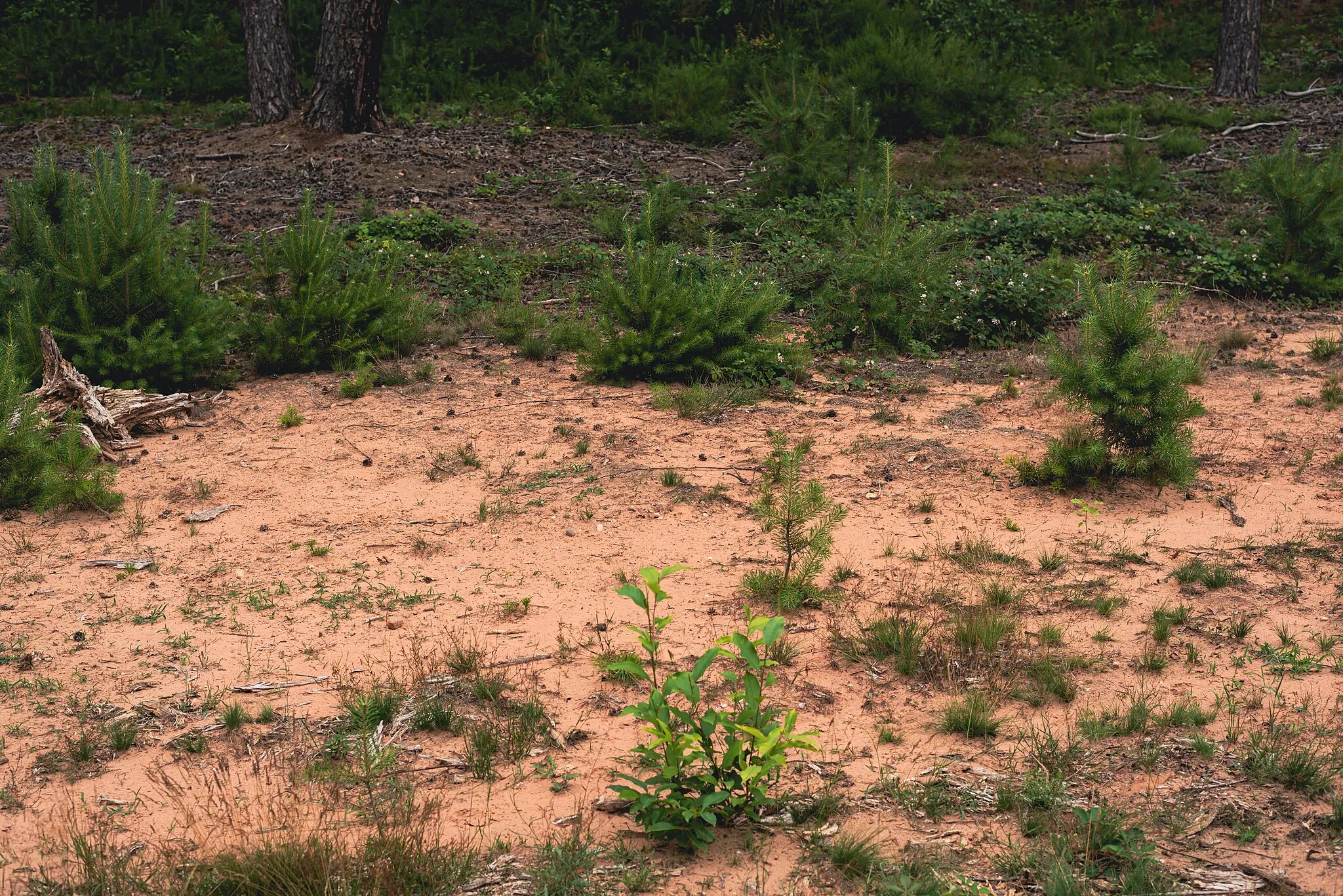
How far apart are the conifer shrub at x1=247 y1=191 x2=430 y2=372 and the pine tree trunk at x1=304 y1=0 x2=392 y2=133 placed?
521 centimetres

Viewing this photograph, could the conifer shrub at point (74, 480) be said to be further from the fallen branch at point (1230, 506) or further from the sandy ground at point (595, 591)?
the fallen branch at point (1230, 506)

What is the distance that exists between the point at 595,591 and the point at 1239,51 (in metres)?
13.7

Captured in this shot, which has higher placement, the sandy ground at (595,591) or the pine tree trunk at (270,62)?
the pine tree trunk at (270,62)

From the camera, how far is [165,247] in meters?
7.37

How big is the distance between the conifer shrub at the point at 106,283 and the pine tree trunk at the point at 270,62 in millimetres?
6374

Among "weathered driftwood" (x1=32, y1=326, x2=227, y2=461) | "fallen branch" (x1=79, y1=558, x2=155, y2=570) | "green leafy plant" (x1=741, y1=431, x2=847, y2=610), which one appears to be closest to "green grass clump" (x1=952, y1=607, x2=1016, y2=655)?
"green leafy plant" (x1=741, y1=431, x2=847, y2=610)

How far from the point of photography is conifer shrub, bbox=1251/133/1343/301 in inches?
362

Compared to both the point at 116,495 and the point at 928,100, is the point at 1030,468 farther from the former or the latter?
the point at 928,100

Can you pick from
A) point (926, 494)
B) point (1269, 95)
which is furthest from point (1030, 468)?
point (1269, 95)

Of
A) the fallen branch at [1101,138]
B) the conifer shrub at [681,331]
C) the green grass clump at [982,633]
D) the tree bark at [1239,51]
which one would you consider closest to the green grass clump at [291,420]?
the conifer shrub at [681,331]

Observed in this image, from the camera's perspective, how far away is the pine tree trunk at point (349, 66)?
492 inches

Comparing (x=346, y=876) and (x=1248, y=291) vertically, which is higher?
(x=1248, y=291)

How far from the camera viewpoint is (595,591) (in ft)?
17.0

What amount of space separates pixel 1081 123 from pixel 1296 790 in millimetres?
12043
